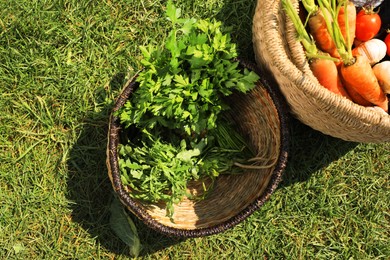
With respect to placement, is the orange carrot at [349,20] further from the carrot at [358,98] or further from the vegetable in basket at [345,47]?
the carrot at [358,98]

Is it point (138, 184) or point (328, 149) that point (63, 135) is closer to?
point (138, 184)

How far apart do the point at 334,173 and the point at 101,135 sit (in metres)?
1.17

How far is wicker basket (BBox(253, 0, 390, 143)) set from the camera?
1.75 metres

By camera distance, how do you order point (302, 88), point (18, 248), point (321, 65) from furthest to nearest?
point (18, 248) < point (321, 65) < point (302, 88)

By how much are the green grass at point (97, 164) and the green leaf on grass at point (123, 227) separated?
0.18 feet

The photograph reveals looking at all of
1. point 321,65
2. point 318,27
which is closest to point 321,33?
point 318,27

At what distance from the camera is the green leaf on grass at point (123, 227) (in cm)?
230

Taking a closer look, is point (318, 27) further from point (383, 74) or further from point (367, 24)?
point (383, 74)

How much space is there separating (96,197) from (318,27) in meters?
1.30

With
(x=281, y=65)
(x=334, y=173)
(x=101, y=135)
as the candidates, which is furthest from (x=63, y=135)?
(x=334, y=173)

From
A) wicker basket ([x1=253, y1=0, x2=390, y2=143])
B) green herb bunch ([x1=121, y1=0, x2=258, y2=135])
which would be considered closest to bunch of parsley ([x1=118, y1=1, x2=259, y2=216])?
green herb bunch ([x1=121, y1=0, x2=258, y2=135])

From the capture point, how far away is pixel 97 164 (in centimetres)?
237

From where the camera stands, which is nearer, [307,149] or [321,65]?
[321,65]

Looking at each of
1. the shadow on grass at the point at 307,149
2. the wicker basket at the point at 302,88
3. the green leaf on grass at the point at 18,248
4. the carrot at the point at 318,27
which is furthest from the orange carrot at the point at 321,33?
the green leaf on grass at the point at 18,248
